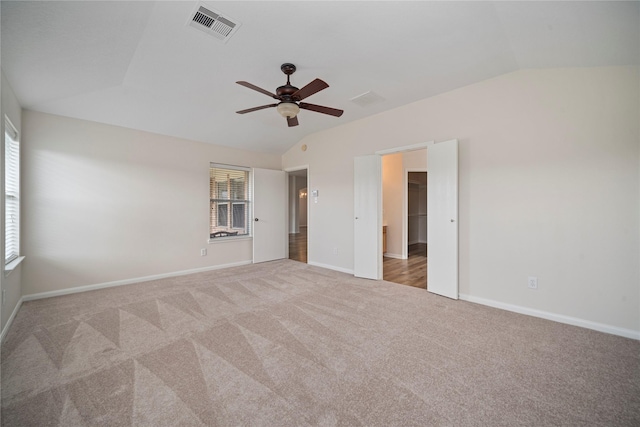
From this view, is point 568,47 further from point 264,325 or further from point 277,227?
point 277,227

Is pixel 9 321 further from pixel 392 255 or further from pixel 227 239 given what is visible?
pixel 392 255

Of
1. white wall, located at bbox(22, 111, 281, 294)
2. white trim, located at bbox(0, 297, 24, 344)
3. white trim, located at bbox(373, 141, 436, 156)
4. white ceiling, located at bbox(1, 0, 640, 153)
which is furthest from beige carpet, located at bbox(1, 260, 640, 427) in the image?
white ceiling, located at bbox(1, 0, 640, 153)

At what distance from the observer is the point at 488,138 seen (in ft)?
10.3

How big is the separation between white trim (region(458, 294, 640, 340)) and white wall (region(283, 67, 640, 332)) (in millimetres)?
38

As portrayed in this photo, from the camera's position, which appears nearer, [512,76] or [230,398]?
[230,398]

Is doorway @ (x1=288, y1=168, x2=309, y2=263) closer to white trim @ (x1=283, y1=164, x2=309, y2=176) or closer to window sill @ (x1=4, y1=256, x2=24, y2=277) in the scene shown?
white trim @ (x1=283, y1=164, x2=309, y2=176)

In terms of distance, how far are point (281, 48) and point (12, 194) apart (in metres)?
3.51

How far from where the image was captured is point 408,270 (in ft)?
15.7

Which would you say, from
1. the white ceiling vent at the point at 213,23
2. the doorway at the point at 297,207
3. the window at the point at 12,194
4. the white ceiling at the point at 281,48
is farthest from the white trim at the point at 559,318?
the doorway at the point at 297,207

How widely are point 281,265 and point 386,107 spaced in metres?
3.58

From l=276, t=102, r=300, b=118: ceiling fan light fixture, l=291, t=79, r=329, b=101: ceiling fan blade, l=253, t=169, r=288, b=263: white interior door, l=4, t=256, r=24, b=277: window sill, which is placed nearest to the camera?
l=291, t=79, r=329, b=101: ceiling fan blade

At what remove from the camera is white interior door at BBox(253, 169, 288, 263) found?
5484mm

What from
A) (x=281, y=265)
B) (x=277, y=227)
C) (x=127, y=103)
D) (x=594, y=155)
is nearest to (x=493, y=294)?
(x=594, y=155)

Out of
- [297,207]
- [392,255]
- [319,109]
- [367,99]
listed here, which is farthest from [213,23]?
[297,207]
